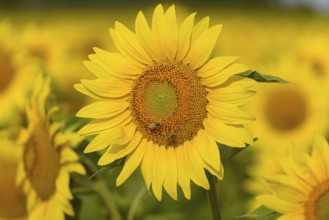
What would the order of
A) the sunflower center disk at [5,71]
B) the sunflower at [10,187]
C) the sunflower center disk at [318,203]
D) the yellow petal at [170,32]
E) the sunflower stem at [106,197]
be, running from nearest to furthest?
the sunflower center disk at [318,203]
the yellow petal at [170,32]
the sunflower stem at [106,197]
the sunflower at [10,187]
the sunflower center disk at [5,71]

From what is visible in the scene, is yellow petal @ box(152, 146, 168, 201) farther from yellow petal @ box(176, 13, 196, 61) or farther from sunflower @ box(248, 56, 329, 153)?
sunflower @ box(248, 56, 329, 153)

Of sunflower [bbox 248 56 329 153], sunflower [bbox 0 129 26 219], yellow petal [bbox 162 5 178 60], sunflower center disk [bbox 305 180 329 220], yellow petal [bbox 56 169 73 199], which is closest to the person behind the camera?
sunflower center disk [bbox 305 180 329 220]

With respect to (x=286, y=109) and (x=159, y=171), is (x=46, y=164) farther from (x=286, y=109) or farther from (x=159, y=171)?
(x=286, y=109)

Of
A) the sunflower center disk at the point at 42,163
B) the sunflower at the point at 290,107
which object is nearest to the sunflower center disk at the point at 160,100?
the sunflower center disk at the point at 42,163

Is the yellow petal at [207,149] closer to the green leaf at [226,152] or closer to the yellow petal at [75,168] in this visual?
the green leaf at [226,152]

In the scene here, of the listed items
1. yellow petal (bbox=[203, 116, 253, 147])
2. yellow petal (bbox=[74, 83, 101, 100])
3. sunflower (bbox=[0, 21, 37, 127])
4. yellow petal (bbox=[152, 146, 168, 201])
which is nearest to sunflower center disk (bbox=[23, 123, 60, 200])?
yellow petal (bbox=[74, 83, 101, 100])

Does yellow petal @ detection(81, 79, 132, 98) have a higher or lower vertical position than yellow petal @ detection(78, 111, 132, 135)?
higher
